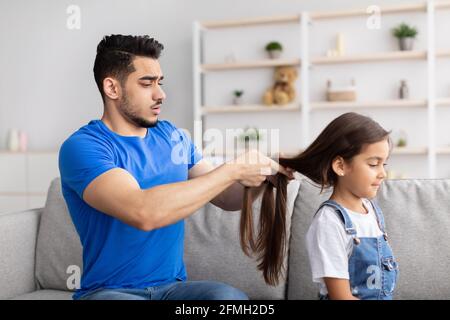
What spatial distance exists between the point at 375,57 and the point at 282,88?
31.0 inches

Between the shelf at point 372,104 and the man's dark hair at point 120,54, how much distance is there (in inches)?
132

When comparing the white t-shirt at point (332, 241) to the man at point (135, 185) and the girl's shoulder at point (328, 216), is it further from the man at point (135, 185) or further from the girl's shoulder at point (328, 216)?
the man at point (135, 185)

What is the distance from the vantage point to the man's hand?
146 centimetres

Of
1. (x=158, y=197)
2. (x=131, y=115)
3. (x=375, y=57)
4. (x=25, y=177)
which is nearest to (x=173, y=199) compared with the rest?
(x=158, y=197)

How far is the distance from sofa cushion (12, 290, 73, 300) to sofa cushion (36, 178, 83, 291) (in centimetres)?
3

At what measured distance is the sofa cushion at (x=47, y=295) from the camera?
216cm

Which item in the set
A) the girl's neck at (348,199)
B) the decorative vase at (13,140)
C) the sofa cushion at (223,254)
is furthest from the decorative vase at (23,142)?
the girl's neck at (348,199)

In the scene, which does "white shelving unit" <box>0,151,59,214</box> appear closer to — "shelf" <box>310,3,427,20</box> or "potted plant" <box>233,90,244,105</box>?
"potted plant" <box>233,90,244,105</box>

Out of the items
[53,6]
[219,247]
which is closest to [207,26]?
[53,6]

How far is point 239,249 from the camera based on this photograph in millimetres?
2113

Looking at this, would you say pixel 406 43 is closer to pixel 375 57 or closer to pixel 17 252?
pixel 375 57
